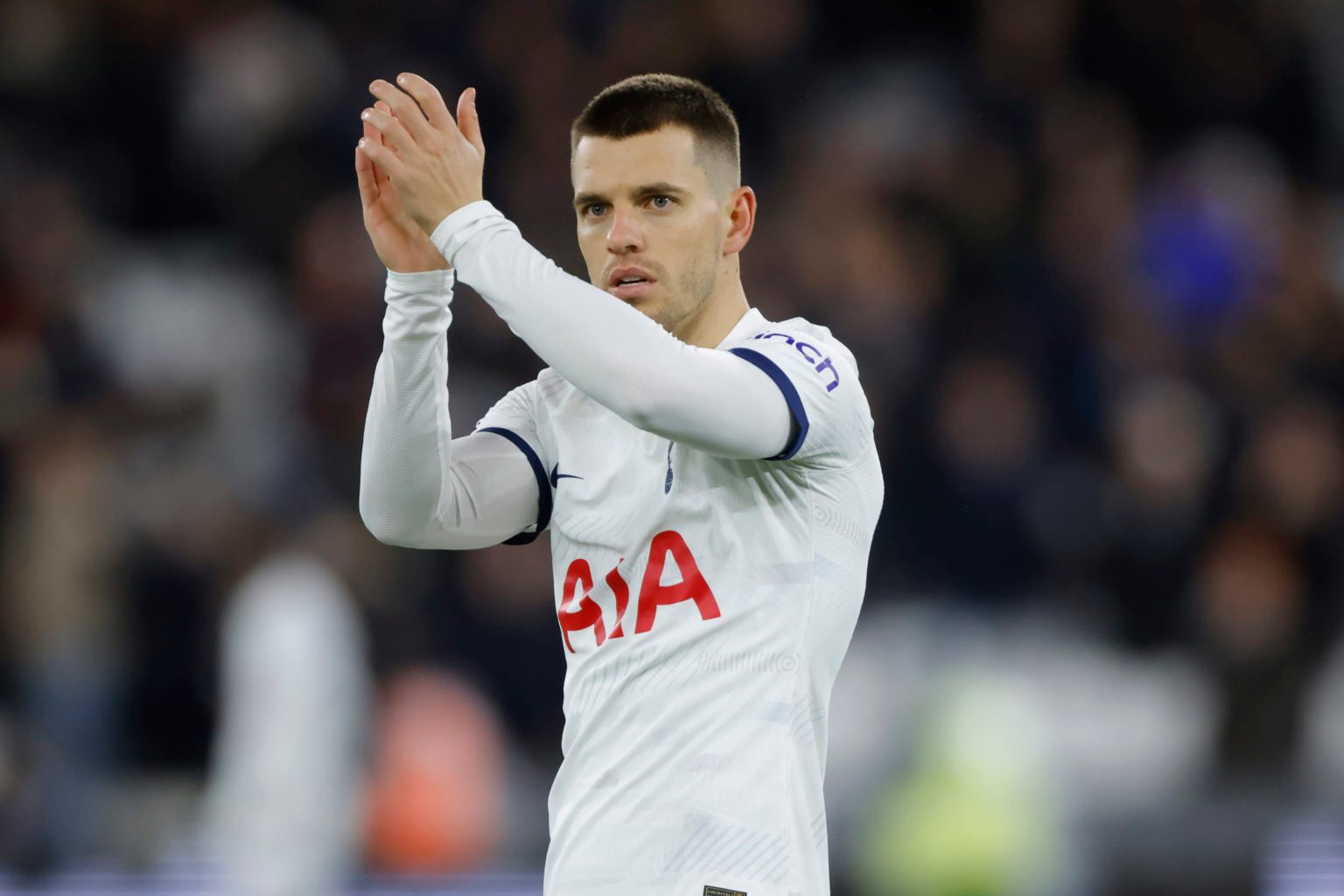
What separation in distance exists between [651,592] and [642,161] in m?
0.81

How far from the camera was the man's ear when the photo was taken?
338 centimetres

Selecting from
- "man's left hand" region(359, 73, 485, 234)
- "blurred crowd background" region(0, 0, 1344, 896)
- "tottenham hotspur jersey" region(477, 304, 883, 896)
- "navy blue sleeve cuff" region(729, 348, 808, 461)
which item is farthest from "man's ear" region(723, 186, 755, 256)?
"blurred crowd background" region(0, 0, 1344, 896)

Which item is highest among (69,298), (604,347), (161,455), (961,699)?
(69,298)

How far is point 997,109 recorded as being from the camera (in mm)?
10102

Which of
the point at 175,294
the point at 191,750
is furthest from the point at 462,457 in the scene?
the point at 175,294

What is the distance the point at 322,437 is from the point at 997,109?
4307 millimetres

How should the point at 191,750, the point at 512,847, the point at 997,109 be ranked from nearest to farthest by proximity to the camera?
the point at 512,847
the point at 191,750
the point at 997,109

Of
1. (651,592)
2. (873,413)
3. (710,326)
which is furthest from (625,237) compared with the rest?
(873,413)

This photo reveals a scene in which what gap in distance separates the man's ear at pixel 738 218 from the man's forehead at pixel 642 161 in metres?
0.12

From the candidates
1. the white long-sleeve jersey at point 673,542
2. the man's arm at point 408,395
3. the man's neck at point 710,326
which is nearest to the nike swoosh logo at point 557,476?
the white long-sleeve jersey at point 673,542

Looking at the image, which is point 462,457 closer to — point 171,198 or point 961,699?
point 961,699

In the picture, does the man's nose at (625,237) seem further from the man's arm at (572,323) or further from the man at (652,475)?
the man's arm at (572,323)

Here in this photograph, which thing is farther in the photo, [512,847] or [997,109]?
[997,109]

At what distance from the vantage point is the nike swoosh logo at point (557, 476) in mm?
3271
